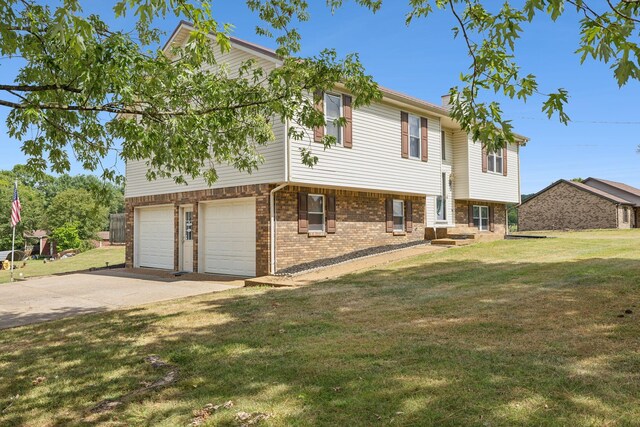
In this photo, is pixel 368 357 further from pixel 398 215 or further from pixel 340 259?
pixel 398 215

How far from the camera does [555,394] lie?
387 cm

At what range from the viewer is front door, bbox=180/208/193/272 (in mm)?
17031

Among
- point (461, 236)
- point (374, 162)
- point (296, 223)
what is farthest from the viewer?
point (461, 236)

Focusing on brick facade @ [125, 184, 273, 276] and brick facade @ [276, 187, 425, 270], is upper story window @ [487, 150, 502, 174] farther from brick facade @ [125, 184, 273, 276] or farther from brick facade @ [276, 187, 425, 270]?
brick facade @ [125, 184, 273, 276]

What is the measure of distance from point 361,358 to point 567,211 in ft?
139

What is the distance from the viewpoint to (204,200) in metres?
16.4

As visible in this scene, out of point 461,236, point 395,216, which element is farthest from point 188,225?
point 461,236

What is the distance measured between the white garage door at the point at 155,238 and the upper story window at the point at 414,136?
9.68 metres

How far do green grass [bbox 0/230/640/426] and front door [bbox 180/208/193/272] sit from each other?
7.31 meters

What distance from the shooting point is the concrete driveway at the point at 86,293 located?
31.8 feet

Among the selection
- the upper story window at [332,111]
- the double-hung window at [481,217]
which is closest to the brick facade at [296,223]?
the upper story window at [332,111]

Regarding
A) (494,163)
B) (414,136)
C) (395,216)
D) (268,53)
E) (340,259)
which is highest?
(268,53)

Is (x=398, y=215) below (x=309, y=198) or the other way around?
below

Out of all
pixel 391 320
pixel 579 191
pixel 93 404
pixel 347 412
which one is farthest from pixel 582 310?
pixel 579 191
